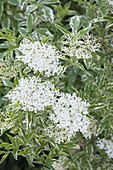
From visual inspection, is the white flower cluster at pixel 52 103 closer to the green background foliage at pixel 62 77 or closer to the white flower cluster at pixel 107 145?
the green background foliage at pixel 62 77

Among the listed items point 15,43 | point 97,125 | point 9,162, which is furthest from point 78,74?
point 9,162

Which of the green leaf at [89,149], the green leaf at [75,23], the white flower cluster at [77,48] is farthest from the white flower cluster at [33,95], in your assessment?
the green leaf at [89,149]

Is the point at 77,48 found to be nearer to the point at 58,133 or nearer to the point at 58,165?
the point at 58,133

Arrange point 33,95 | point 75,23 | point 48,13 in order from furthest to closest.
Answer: point 48,13, point 75,23, point 33,95

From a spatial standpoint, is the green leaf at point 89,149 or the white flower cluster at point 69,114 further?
the green leaf at point 89,149

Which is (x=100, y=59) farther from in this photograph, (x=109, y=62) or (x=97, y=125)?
(x=97, y=125)

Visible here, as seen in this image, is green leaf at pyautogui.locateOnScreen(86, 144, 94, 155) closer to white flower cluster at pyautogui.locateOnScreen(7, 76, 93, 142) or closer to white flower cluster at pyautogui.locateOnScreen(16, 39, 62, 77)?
white flower cluster at pyautogui.locateOnScreen(7, 76, 93, 142)

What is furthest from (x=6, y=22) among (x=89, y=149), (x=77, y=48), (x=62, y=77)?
(x=89, y=149)
